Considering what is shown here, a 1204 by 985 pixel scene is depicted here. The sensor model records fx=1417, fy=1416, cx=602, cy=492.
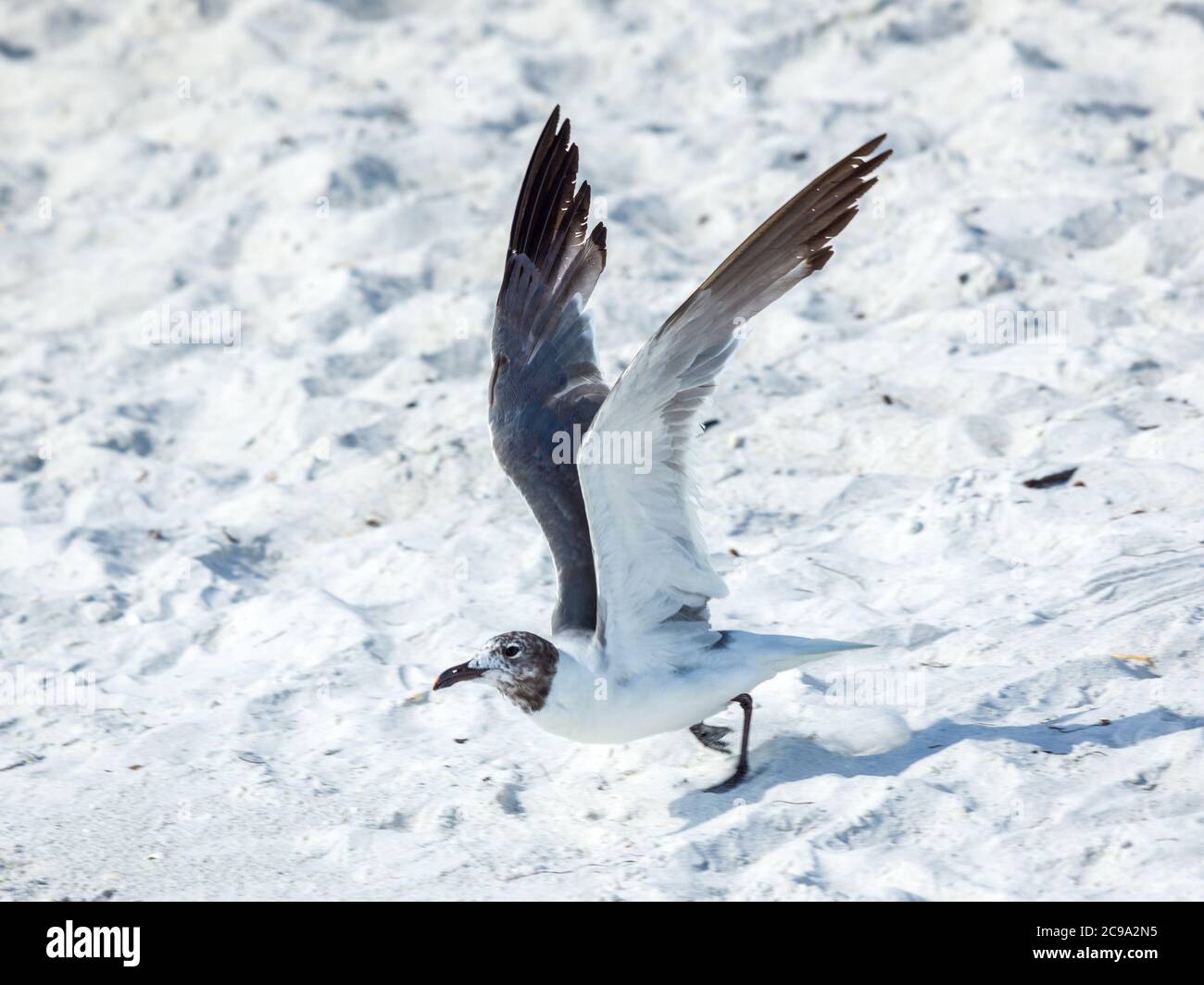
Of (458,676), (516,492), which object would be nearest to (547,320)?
(516,492)

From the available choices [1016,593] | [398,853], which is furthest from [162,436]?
[1016,593]

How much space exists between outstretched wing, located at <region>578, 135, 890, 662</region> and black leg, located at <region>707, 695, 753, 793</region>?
0.20 m

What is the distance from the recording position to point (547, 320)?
395 centimetres

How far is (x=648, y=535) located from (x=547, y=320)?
103 cm

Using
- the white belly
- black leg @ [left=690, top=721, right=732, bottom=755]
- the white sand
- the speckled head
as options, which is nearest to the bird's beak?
the speckled head

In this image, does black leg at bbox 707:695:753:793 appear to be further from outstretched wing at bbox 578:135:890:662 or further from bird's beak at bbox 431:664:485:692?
bird's beak at bbox 431:664:485:692

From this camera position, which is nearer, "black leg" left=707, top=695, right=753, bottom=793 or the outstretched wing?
the outstretched wing

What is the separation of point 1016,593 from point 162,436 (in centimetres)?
317

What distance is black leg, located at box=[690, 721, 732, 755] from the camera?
3420 mm

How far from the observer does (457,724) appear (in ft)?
11.8

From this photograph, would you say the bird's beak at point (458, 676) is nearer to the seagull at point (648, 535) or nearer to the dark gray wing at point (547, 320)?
the seagull at point (648, 535)

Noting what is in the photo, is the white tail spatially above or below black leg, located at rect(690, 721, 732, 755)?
above

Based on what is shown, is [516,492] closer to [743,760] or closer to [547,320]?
[547,320]

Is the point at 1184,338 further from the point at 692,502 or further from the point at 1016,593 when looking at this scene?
the point at 692,502
